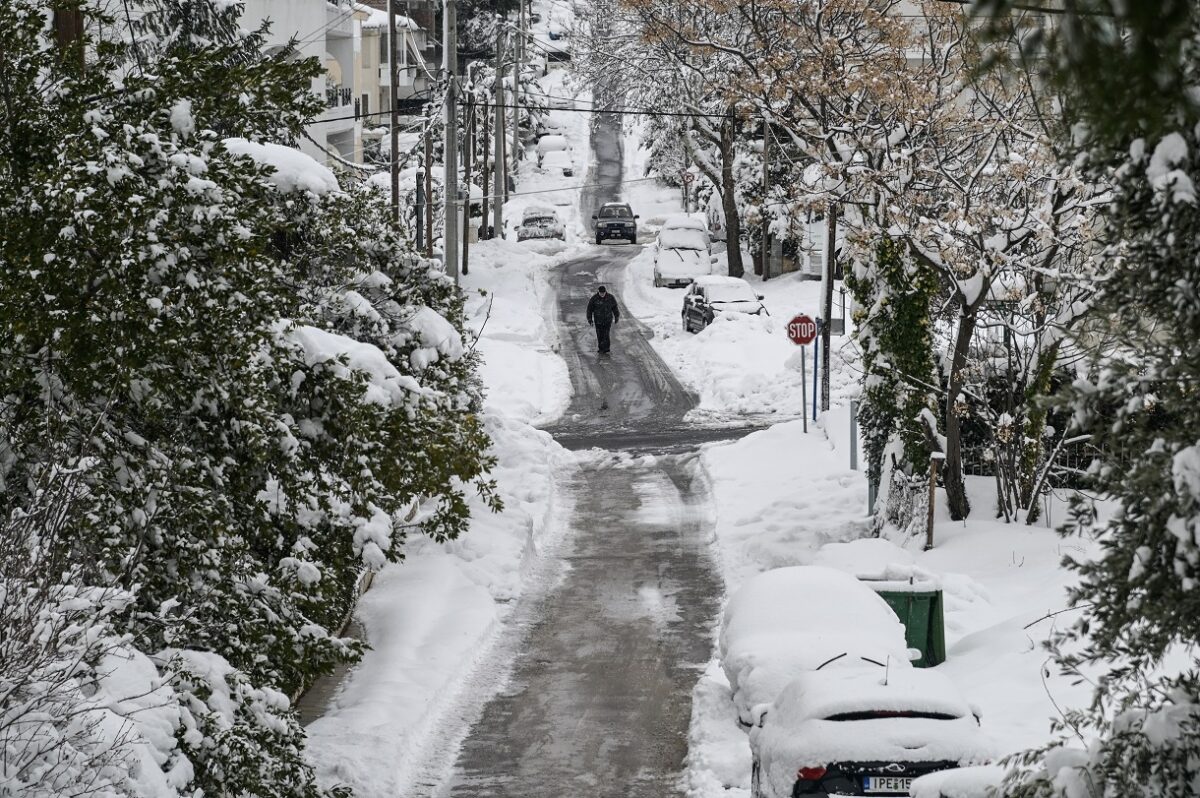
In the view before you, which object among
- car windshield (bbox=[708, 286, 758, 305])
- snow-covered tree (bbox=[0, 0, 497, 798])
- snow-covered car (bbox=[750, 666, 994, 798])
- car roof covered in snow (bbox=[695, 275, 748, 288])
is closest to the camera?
snow-covered tree (bbox=[0, 0, 497, 798])

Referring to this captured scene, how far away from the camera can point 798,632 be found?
38.0 ft

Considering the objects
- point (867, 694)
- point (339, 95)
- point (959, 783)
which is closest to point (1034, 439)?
point (867, 694)

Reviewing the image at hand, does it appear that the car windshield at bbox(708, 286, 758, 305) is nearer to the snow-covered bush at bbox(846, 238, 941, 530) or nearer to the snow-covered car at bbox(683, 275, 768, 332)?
the snow-covered car at bbox(683, 275, 768, 332)

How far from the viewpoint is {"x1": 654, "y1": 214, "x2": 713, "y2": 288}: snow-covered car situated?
47094 millimetres

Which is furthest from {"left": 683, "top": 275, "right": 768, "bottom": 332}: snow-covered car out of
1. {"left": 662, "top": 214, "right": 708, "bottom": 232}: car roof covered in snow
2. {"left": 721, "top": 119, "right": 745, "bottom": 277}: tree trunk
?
{"left": 662, "top": 214, "right": 708, "bottom": 232}: car roof covered in snow

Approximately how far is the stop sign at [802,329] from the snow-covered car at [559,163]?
52.7 m

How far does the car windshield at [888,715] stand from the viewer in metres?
9.59

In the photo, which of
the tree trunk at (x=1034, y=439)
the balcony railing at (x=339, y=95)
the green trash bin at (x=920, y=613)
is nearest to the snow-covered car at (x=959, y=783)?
the green trash bin at (x=920, y=613)

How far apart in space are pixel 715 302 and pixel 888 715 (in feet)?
98.2

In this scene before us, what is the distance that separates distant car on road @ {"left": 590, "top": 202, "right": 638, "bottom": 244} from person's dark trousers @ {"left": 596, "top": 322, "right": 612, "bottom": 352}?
81.2 ft

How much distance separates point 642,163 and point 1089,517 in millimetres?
78299

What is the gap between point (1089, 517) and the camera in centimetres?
543

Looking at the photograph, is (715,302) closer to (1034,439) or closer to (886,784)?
(1034,439)

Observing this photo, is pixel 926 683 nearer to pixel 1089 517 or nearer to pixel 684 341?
pixel 1089 517
